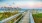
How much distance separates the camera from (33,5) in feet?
29.5

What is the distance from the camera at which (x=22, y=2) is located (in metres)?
9.06

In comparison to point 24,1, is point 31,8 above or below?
below

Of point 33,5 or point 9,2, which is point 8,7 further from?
point 33,5

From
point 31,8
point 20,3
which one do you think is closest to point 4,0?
point 20,3

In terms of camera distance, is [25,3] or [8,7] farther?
[25,3]

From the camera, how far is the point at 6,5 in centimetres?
827

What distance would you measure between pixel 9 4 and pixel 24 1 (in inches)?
57.4

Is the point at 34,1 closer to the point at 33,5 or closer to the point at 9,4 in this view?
the point at 33,5

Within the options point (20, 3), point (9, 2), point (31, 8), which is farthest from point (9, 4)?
point (31, 8)

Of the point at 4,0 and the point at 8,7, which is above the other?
the point at 4,0

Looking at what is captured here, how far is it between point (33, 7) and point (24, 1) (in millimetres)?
902

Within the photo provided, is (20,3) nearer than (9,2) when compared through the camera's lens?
No

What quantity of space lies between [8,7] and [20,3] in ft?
3.98

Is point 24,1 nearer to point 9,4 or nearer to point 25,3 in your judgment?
point 25,3
